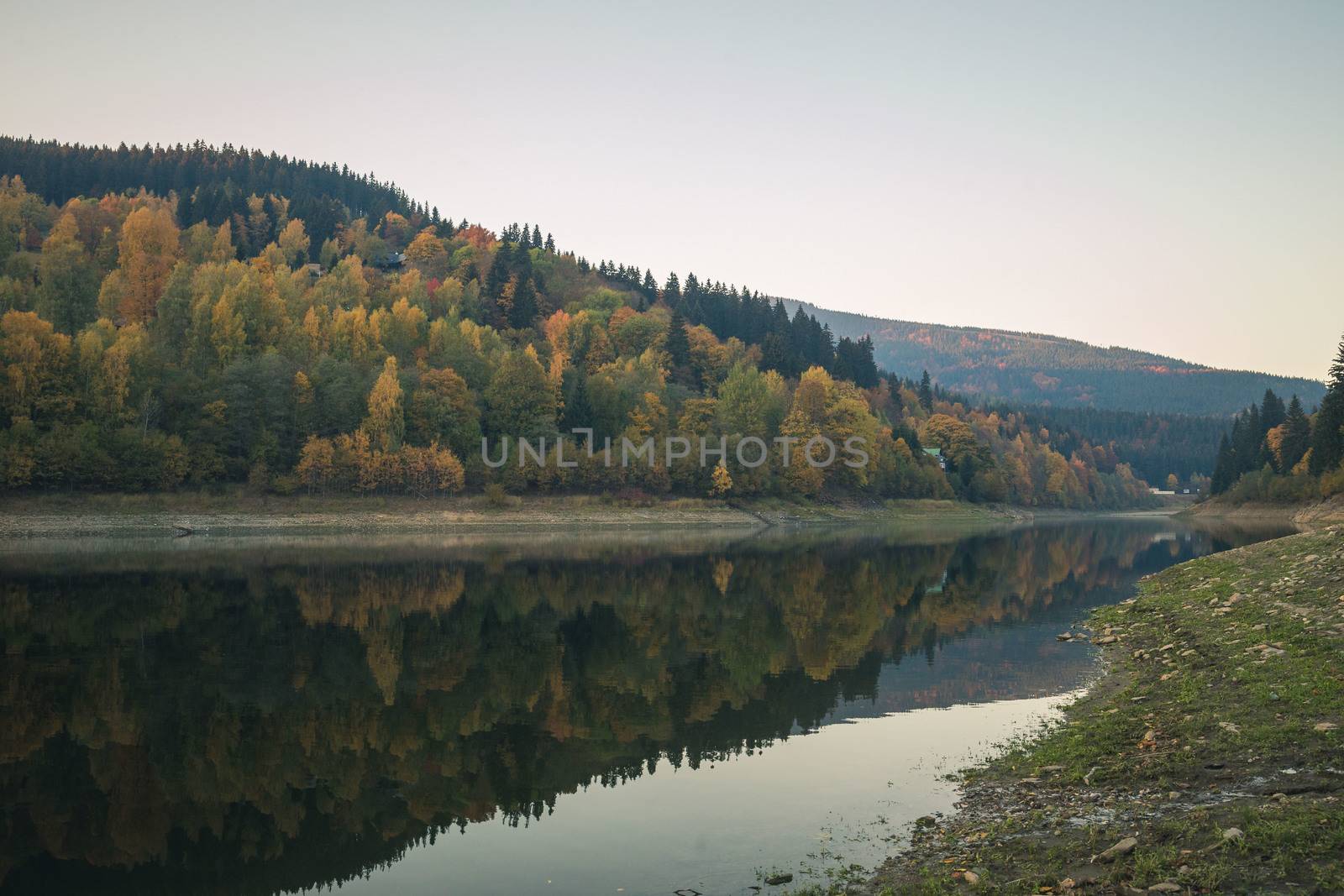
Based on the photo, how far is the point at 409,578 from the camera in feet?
151

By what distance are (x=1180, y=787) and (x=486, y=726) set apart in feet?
40.1

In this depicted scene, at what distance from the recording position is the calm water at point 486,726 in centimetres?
1252

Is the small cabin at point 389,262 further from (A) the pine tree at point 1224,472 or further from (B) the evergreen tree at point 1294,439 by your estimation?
(A) the pine tree at point 1224,472

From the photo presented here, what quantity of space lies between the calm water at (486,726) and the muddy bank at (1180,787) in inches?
46.9

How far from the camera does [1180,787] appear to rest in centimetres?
1247

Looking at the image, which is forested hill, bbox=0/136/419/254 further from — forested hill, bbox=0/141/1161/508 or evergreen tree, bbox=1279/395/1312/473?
evergreen tree, bbox=1279/395/1312/473

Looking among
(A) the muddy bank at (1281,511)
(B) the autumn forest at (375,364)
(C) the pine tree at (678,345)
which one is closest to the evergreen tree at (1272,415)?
(A) the muddy bank at (1281,511)

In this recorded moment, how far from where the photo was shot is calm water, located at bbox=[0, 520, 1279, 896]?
12523mm

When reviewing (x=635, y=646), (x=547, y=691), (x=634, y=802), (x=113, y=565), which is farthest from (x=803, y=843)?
(x=113, y=565)

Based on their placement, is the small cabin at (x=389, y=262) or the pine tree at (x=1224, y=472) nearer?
the pine tree at (x=1224, y=472)

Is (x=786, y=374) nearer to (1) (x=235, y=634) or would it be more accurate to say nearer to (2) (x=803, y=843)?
(1) (x=235, y=634)

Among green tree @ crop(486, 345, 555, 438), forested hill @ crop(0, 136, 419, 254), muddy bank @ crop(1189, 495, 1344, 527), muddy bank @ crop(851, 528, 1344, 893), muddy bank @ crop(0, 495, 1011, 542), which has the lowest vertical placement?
muddy bank @ crop(0, 495, 1011, 542)

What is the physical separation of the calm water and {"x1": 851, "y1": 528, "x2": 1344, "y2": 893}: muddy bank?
3.91 ft

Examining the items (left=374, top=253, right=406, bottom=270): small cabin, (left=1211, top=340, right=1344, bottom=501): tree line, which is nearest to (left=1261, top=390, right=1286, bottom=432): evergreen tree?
(left=1211, top=340, right=1344, bottom=501): tree line
